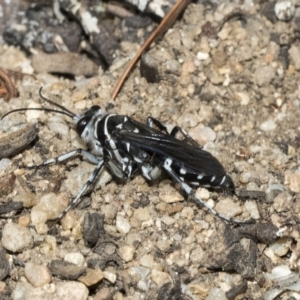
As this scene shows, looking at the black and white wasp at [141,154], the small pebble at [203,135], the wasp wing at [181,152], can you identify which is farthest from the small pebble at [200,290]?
the small pebble at [203,135]

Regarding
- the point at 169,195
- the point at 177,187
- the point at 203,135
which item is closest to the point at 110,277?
the point at 169,195

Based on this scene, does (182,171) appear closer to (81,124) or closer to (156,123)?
(156,123)

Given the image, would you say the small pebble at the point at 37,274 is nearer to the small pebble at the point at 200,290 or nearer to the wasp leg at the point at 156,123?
the small pebble at the point at 200,290

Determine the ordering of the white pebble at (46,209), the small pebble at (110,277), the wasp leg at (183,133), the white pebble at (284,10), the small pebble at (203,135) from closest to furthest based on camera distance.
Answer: the small pebble at (110,277) < the white pebble at (46,209) < the wasp leg at (183,133) < the small pebble at (203,135) < the white pebble at (284,10)

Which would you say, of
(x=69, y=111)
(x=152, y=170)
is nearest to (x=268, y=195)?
(x=152, y=170)

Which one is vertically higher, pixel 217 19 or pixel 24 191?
pixel 217 19

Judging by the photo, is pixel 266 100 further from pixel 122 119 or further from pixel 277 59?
pixel 122 119

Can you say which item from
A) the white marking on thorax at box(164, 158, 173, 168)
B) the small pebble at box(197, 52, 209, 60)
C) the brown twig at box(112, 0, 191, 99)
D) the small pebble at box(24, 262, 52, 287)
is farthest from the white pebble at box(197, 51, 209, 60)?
the small pebble at box(24, 262, 52, 287)
